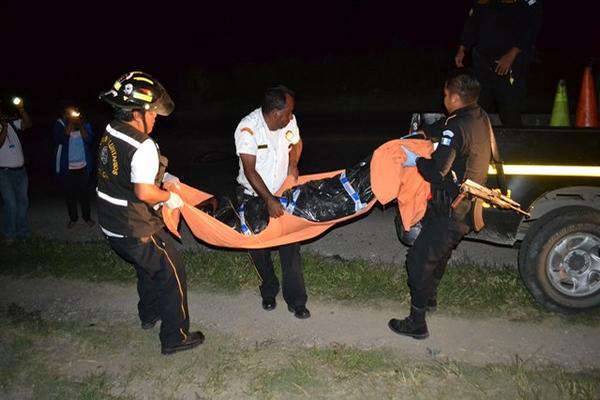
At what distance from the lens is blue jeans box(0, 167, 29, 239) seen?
23.4 feet

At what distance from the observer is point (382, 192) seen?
4.82m

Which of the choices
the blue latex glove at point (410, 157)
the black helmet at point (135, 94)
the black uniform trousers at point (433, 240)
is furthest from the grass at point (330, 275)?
the black helmet at point (135, 94)

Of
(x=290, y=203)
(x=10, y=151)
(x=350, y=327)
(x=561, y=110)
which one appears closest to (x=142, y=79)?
(x=290, y=203)

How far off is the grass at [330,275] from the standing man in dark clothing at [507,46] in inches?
67.8

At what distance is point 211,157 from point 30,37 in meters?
22.6

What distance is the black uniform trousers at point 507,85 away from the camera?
628cm

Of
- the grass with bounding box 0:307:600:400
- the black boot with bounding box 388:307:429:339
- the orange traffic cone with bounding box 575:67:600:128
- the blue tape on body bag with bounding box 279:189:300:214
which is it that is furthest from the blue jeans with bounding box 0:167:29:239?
the orange traffic cone with bounding box 575:67:600:128

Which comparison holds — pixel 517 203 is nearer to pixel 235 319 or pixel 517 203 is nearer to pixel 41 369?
pixel 235 319

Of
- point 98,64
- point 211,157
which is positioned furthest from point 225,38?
point 211,157

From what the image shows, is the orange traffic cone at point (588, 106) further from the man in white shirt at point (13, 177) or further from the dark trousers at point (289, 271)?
the man in white shirt at point (13, 177)

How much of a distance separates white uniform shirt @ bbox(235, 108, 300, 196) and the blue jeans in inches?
138

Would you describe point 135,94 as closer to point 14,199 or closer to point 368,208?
point 368,208

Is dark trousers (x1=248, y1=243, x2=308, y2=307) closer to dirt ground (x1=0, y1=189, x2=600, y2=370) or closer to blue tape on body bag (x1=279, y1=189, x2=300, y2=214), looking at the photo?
dirt ground (x1=0, y1=189, x2=600, y2=370)

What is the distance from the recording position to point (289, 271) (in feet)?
17.2
